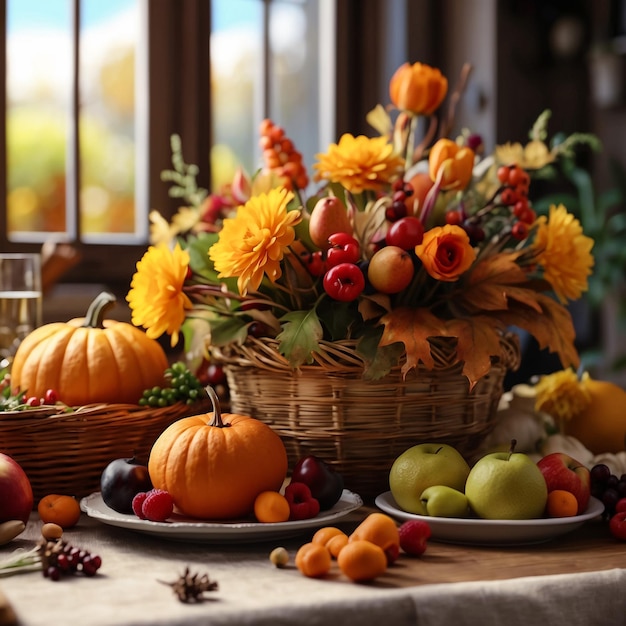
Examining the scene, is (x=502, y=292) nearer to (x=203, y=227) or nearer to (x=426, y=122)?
(x=203, y=227)

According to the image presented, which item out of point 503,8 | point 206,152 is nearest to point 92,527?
point 206,152

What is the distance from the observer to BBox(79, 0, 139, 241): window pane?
7.88 ft

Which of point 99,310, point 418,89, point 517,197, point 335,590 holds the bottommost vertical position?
point 335,590

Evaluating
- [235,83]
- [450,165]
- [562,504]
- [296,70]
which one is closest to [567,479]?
[562,504]

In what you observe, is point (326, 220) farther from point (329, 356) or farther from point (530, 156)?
point (530, 156)

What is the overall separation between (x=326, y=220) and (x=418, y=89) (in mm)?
294

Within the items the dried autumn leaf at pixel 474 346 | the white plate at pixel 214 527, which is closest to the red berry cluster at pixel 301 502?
the white plate at pixel 214 527

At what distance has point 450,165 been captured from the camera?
3.40ft

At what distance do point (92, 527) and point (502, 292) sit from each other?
50 cm

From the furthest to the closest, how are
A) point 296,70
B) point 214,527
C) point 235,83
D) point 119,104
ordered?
1. point 296,70
2. point 235,83
3. point 119,104
4. point 214,527

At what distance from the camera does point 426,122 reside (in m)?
2.88

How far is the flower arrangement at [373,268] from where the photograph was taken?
3.06 feet

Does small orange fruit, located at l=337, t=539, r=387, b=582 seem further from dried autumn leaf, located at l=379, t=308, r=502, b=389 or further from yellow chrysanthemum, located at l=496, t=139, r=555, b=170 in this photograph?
yellow chrysanthemum, located at l=496, t=139, r=555, b=170

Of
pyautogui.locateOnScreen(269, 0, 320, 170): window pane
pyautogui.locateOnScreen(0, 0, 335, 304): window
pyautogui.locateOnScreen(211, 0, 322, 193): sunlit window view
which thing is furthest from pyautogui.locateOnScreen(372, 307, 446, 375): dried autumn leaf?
pyautogui.locateOnScreen(269, 0, 320, 170): window pane
